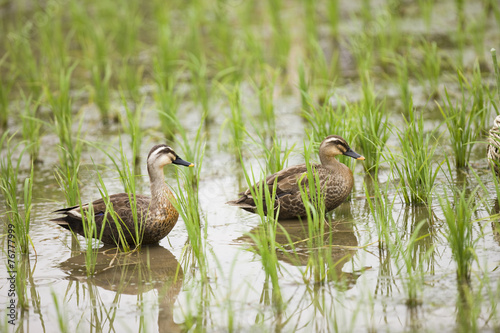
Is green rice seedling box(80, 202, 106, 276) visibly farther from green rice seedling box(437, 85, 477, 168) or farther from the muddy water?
green rice seedling box(437, 85, 477, 168)

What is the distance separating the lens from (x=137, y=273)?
476cm

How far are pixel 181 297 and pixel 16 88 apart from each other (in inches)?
294

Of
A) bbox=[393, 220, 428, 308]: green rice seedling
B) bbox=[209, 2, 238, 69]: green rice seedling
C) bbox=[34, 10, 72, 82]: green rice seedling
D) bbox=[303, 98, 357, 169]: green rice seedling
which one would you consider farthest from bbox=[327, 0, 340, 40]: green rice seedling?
bbox=[393, 220, 428, 308]: green rice seedling

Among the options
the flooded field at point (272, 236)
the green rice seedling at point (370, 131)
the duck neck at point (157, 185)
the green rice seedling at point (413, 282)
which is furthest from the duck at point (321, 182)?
the green rice seedling at point (413, 282)

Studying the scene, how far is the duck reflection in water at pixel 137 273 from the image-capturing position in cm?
438

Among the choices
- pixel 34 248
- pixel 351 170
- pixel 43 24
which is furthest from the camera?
pixel 43 24

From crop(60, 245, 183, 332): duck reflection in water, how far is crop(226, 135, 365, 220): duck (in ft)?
3.03

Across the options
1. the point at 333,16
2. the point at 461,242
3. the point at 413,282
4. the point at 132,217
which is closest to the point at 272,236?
the point at 413,282

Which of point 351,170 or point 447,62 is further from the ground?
point 447,62

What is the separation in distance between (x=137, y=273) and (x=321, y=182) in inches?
66.5

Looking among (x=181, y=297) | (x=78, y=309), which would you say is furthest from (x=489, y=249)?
(x=78, y=309)

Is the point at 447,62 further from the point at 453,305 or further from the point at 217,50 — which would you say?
the point at 453,305

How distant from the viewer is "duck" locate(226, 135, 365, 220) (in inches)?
216

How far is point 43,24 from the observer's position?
10562mm
